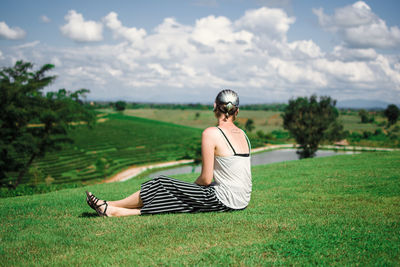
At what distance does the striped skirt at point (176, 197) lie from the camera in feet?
15.4

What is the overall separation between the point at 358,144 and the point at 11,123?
201 feet

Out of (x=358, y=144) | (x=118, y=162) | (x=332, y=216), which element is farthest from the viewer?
(x=358, y=144)

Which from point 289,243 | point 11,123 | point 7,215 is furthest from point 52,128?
point 289,243

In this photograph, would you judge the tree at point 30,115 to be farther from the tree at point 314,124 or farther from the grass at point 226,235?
the tree at point 314,124

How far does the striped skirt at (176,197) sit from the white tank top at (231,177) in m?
0.11

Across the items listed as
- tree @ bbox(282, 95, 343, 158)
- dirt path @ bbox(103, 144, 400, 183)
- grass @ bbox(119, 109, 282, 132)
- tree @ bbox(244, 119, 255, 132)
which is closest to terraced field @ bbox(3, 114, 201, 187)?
dirt path @ bbox(103, 144, 400, 183)

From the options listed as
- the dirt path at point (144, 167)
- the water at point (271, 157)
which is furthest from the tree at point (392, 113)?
the water at point (271, 157)

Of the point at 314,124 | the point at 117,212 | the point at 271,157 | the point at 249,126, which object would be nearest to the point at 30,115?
the point at 117,212

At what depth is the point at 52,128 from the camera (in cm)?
2353

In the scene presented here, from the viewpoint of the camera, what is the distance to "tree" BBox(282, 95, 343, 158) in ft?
142

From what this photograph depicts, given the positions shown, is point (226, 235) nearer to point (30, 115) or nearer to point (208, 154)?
point (208, 154)

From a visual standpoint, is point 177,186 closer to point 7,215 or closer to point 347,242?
point 347,242

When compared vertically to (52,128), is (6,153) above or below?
below

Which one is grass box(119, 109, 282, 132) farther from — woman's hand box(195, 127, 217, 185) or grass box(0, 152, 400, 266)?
woman's hand box(195, 127, 217, 185)
